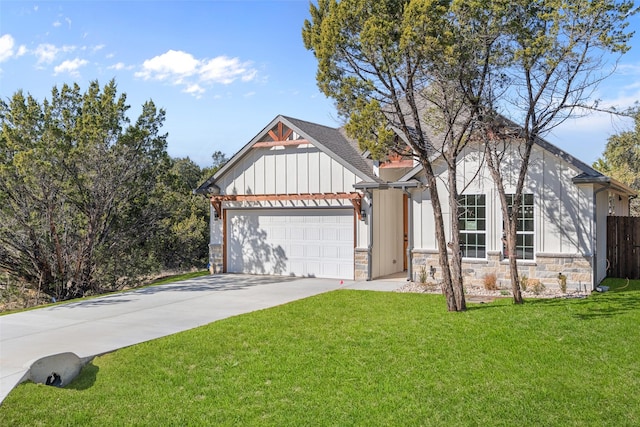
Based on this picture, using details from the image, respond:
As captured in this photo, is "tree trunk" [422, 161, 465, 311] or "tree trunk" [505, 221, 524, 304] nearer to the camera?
"tree trunk" [422, 161, 465, 311]

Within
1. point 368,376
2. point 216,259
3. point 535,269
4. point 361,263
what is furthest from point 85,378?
point 216,259

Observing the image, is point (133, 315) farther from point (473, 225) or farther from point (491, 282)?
point (473, 225)

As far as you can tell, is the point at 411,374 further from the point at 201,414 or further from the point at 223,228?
the point at 223,228

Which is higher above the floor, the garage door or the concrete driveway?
the garage door

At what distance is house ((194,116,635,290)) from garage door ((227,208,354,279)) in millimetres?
32

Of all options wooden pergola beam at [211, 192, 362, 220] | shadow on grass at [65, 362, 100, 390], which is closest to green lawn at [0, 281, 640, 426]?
shadow on grass at [65, 362, 100, 390]

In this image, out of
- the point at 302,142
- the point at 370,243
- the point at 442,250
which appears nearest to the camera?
the point at 442,250

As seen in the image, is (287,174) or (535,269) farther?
(287,174)

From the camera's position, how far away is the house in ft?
40.9

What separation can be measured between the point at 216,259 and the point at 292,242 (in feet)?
9.67

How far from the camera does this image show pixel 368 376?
6.25m

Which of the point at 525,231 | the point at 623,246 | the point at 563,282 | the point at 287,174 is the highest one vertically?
the point at 287,174

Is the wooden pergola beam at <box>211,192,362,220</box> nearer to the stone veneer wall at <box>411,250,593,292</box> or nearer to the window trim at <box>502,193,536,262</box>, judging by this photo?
the stone veneer wall at <box>411,250,593,292</box>

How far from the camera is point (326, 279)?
1525 cm
